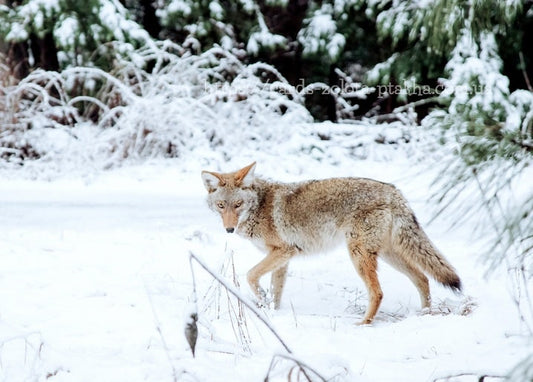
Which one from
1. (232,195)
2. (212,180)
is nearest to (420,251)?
(232,195)

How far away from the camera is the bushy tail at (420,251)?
4945 mm

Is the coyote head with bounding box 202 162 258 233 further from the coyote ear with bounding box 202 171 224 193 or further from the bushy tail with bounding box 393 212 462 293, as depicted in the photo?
the bushy tail with bounding box 393 212 462 293

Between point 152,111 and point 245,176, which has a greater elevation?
point 245,176

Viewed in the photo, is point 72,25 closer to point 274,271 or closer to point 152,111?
point 152,111

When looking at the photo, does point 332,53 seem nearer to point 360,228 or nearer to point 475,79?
point 475,79

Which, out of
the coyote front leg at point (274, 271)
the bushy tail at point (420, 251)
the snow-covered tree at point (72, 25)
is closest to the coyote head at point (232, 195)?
the coyote front leg at point (274, 271)

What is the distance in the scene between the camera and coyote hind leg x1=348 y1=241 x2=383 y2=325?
5.14 metres

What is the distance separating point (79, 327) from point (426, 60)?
9.93 m

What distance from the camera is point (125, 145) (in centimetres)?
1095

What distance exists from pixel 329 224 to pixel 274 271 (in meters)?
0.75

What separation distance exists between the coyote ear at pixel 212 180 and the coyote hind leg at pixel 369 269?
5.15ft

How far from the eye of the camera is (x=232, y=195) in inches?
233

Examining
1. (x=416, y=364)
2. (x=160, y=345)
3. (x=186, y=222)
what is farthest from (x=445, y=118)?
(x=186, y=222)

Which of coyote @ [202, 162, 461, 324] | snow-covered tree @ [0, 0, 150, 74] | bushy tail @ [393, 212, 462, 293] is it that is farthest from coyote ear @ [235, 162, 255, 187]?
snow-covered tree @ [0, 0, 150, 74]
